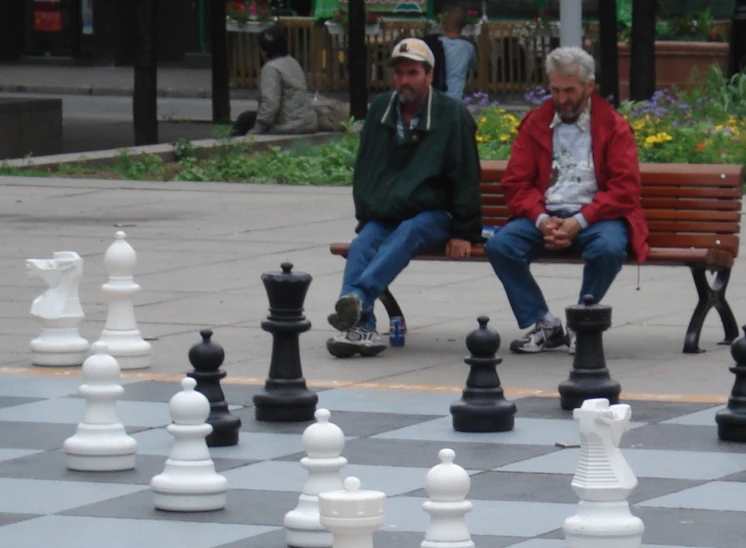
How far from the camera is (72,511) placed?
5.41 meters

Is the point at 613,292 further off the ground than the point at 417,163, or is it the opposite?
the point at 417,163

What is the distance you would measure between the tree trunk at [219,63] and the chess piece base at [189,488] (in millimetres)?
17283

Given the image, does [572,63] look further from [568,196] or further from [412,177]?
[412,177]

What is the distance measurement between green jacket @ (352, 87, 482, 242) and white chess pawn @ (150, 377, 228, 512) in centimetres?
312

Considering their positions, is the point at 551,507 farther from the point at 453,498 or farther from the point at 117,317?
the point at 117,317

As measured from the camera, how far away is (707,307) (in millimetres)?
8297

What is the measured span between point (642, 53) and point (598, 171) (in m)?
11.0

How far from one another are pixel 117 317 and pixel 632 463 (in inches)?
107

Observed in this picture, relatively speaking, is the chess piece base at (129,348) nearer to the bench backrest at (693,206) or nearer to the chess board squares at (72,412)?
the chess board squares at (72,412)

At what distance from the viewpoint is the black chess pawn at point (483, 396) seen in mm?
6457

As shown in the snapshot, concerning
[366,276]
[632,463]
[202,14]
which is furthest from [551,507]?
[202,14]

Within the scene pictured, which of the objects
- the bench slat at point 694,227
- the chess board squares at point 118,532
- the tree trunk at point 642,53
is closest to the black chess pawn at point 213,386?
the chess board squares at point 118,532

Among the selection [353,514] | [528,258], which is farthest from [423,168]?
[353,514]

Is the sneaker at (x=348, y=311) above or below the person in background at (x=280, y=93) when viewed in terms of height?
below
